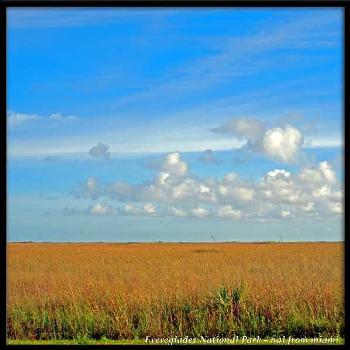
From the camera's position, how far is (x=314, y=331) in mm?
6879

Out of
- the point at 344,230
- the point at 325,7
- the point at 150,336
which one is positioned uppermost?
the point at 325,7

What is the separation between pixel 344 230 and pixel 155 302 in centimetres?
464

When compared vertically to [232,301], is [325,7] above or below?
above

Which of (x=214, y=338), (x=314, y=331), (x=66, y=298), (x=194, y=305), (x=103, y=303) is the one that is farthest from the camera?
(x=66, y=298)

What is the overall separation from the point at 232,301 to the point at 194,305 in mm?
583

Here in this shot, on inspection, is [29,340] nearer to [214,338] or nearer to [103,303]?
[103,303]

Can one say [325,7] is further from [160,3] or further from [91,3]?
[91,3]

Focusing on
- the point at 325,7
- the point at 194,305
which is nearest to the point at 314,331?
the point at 194,305

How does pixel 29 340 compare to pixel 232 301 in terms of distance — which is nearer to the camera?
pixel 29 340

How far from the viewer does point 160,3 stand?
3764 mm

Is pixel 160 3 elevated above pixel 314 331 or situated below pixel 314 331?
above

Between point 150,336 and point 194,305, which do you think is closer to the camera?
point 150,336
